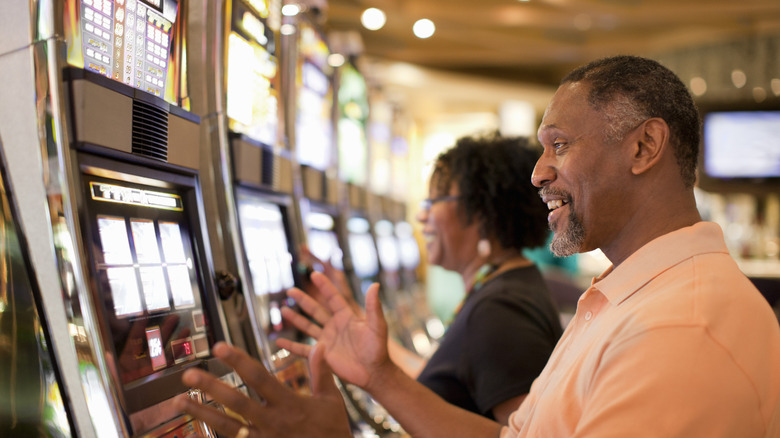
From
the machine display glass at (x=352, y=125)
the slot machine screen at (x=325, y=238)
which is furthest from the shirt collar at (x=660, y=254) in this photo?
the machine display glass at (x=352, y=125)

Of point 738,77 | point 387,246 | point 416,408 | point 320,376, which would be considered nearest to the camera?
point 320,376

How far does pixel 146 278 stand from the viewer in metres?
1.43

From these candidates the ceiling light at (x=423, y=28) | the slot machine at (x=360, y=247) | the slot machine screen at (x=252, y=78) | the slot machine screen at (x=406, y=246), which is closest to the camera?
the slot machine screen at (x=252, y=78)

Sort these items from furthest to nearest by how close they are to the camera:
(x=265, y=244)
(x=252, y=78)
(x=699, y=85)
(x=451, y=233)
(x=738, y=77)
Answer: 1. (x=699, y=85)
2. (x=738, y=77)
3. (x=451, y=233)
4. (x=265, y=244)
5. (x=252, y=78)

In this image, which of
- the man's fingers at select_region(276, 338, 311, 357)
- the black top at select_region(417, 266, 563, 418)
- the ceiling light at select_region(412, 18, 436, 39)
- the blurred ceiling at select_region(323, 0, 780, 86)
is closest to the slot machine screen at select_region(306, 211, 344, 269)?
the black top at select_region(417, 266, 563, 418)

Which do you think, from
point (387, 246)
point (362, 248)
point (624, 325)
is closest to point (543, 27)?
point (387, 246)

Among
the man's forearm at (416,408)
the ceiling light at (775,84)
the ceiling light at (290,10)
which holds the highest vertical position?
the ceiling light at (775,84)

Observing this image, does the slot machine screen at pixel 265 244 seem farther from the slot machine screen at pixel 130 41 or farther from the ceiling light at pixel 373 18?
the ceiling light at pixel 373 18

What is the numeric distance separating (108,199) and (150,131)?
0.18 meters

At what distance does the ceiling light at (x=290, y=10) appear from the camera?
2.55m

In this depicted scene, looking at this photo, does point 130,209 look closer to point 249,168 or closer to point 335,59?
point 249,168

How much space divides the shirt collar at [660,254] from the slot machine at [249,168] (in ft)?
3.15

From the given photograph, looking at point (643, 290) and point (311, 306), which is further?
point (311, 306)

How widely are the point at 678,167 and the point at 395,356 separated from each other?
1629 millimetres
